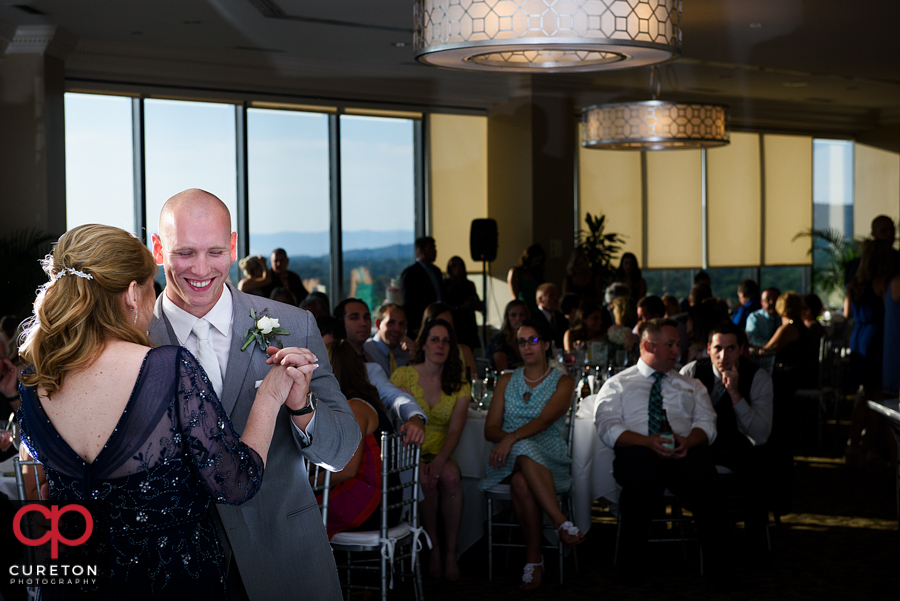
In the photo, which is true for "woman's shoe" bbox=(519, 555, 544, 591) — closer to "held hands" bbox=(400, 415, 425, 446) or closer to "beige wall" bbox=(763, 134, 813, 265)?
"held hands" bbox=(400, 415, 425, 446)

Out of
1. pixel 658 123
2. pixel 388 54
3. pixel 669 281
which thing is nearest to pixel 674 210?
pixel 669 281

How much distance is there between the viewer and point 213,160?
941 cm

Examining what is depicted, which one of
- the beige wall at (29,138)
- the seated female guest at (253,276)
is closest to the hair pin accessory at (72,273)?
the seated female guest at (253,276)

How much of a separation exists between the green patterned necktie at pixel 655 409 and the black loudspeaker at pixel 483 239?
543 centimetres

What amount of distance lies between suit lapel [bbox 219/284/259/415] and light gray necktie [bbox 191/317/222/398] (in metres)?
0.03

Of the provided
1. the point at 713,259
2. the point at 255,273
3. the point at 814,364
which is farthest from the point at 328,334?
the point at 713,259

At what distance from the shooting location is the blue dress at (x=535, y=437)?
462cm

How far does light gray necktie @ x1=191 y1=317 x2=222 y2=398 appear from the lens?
77.7 inches

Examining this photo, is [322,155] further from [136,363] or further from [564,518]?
[136,363]

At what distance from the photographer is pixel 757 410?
4883mm

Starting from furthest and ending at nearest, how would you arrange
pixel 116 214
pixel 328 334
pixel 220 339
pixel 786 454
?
1. pixel 116 214
2. pixel 786 454
3. pixel 328 334
4. pixel 220 339

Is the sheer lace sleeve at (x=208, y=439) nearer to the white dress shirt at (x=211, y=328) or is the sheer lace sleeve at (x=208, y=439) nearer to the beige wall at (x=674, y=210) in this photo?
the white dress shirt at (x=211, y=328)

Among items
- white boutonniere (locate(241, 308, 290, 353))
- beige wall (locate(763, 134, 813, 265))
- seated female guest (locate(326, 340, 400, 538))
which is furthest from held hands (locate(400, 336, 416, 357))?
beige wall (locate(763, 134, 813, 265))

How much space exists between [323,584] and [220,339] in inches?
23.6
